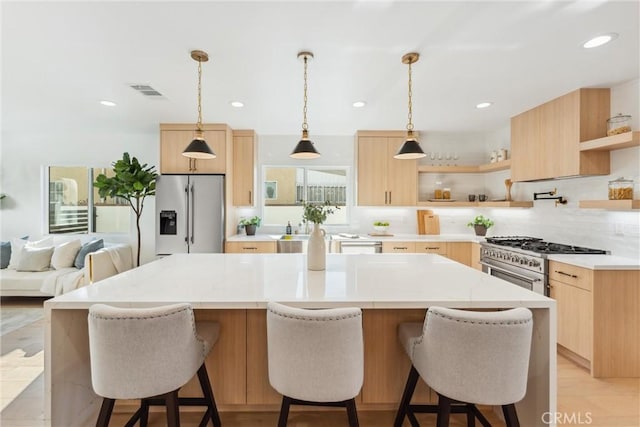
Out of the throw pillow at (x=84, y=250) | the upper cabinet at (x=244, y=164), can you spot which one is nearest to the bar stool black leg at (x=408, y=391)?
the upper cabinet at (x=244, y=164)

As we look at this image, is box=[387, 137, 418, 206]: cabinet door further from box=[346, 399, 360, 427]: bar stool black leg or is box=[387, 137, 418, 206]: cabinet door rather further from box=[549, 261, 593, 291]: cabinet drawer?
box=[346, 399, 360, 427]: bar stool black leg

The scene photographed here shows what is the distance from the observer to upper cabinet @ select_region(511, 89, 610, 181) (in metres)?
2.98

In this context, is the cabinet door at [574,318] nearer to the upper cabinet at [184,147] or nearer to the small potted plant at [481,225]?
the small potted plant at [481,225]

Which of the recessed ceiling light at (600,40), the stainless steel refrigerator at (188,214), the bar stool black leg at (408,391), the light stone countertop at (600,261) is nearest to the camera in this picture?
the bar stool black leg at (408,391)

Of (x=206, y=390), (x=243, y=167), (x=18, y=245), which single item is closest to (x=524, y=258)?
(x=206, y=390)

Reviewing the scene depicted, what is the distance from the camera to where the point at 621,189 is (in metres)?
2.72

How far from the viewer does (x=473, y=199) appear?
475 cm

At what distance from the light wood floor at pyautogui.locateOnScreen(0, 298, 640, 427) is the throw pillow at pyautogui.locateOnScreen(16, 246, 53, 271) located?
1832 millimetres

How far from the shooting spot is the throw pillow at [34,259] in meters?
4.32

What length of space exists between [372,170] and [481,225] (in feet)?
5.98

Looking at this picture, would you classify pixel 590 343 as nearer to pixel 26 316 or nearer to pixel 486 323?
pixel 486 323

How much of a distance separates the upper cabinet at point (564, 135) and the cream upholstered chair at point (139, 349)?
3669mm

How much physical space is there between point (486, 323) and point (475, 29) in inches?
73.0

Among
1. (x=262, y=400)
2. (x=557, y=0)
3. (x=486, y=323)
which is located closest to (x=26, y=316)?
(x=262, y=400)
